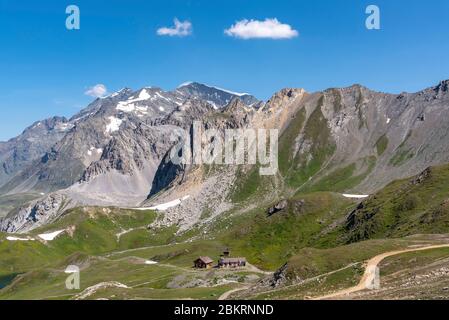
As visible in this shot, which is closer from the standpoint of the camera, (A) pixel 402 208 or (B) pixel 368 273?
(B) pixel 368 273

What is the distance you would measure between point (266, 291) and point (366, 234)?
79.3 m

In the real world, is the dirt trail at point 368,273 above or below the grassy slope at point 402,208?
below

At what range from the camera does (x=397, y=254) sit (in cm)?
8656

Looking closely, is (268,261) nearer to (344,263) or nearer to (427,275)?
(344,263)

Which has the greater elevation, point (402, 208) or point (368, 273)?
point (402, 208)

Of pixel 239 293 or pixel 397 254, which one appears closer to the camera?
pixel 397 254

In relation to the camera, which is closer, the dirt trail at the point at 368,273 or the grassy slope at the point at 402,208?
the dirt trail at the point at 368,273

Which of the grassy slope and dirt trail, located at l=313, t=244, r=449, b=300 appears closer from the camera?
dirt trail, located at l=313, t=244, r=449, b=300

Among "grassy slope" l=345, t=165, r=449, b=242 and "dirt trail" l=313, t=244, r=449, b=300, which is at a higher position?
"grassy slope" l=345, t=165, r=449, b=242

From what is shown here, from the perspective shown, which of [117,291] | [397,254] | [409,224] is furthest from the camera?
[409,224]
